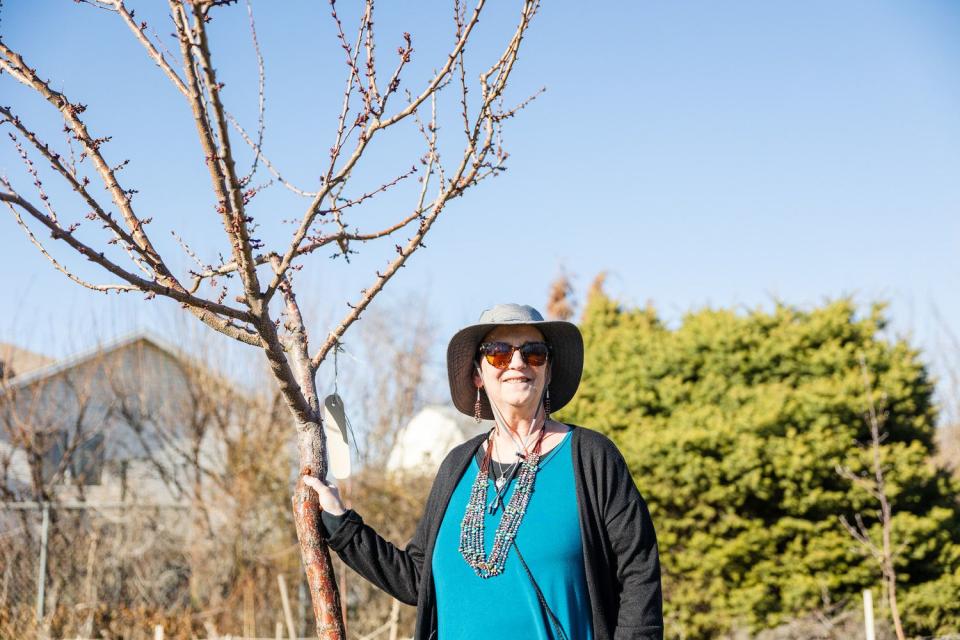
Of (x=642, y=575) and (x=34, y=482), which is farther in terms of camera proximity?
(x=34, y=482)

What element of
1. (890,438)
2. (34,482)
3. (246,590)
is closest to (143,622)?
(246,590)

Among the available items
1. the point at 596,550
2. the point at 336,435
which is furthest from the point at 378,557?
the point at 596,550

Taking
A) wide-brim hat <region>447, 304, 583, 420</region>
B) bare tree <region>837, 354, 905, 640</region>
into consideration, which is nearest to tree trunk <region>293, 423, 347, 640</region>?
wide-brim hat <region>447, 304, 583, 420</region>

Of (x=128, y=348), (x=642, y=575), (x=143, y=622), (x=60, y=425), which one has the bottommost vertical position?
(x=143, y=622)

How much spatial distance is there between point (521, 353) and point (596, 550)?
552mm

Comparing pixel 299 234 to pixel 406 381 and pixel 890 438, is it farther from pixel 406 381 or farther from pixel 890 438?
pixel 406 381

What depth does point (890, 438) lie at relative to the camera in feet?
23.1

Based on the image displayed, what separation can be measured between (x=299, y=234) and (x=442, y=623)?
103 cm

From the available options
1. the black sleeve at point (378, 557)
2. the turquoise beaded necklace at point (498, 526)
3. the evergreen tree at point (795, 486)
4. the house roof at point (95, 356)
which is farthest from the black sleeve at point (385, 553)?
the house roof at point (95, 356)

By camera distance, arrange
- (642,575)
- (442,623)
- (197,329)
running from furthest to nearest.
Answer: (197,329), (442,623), (642,575)

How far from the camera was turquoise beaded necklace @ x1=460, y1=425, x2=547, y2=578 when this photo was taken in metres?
2.17

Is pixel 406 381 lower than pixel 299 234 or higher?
higher

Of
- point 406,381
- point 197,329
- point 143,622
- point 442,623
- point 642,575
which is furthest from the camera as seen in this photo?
point 406,381

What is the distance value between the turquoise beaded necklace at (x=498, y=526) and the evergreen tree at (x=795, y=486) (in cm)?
476
